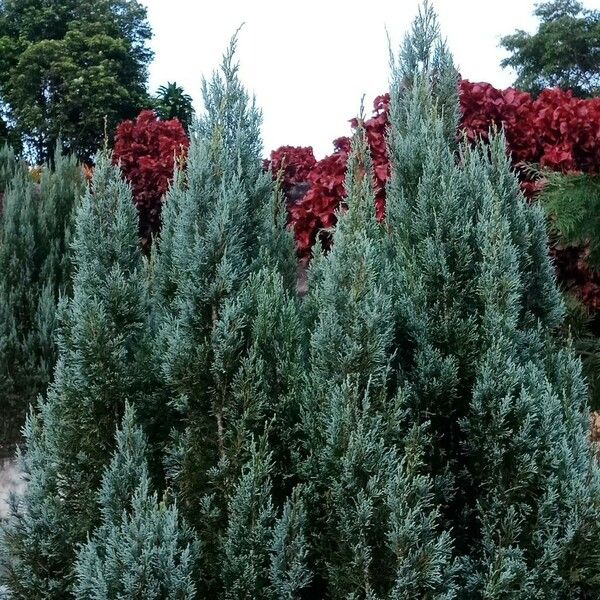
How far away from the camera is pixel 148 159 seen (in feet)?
31.8

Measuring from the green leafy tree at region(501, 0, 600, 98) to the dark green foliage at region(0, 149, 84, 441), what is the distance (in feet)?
98.4

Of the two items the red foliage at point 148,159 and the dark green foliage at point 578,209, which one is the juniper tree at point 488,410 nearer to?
the dark green foliage at point 578,209

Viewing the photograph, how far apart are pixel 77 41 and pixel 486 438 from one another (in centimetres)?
3362

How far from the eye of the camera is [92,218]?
3178 millimetres

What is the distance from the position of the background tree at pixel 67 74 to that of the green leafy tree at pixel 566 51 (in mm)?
17108

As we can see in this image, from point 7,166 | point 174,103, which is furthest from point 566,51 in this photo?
point 7,166

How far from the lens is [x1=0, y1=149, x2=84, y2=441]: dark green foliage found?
5547mm

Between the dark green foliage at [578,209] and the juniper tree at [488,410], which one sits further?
the dark green foliage at [578,209]

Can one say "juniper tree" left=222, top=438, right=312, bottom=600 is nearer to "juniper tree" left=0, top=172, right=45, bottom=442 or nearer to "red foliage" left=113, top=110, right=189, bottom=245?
"juniper tree" left=0, top=172, right=45, bottom=442

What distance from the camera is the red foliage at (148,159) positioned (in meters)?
9.43

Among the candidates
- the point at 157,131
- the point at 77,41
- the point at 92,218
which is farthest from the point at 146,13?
the point at 92,218

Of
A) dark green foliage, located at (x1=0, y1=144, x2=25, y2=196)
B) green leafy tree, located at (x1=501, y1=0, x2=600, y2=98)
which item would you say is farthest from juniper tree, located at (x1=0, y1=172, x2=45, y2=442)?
green leafy tree, located at (x1=501, y1=0, x2=600, y2=98)

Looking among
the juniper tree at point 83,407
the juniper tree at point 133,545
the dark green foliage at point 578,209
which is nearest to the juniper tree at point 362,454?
the juniper tree at point 133,545

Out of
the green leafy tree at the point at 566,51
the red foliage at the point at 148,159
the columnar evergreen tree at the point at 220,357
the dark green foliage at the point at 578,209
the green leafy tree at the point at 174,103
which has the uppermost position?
the green leafy tree at the point at 566,51
